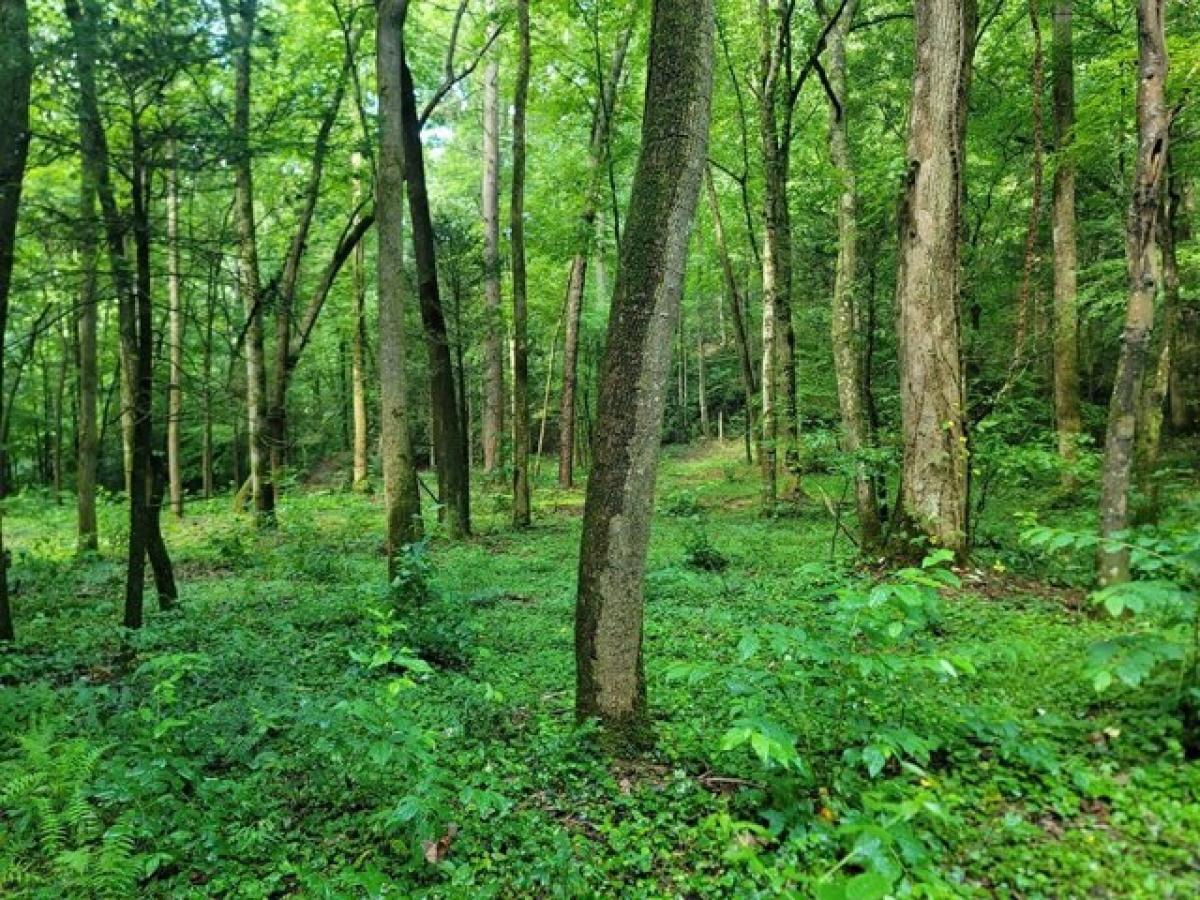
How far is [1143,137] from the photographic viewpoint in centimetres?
473

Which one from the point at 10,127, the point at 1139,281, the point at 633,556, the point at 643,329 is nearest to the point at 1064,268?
the point at 1139,281

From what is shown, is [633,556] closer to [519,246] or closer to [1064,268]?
[519,246]

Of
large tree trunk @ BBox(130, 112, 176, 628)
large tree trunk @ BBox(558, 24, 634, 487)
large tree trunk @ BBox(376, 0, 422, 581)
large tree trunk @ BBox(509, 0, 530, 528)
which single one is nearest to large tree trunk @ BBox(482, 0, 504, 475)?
large tree trunk @ BBox(558, 24, 634, 487)

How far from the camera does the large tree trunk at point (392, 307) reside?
7.26 m

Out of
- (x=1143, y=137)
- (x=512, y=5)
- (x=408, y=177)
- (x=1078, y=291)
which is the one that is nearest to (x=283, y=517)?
(x=408, y=177)

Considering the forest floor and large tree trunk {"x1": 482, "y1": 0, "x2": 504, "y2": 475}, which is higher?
large tree trunk {"x1": 482, "y1": 0, "x2": 504, "y2": 475}

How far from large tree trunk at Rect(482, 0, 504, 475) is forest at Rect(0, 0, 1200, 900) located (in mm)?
195

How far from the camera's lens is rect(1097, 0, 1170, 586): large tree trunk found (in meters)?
4.59

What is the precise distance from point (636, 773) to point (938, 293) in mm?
5428

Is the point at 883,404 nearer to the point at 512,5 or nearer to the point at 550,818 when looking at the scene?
the point at 512,5

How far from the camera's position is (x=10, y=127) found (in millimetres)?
5668

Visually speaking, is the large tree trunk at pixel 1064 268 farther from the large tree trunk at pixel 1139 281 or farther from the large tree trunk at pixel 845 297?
the large tree trunk at pixel 1139 281

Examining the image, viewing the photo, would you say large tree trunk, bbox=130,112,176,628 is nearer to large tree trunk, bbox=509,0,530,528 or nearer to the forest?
the forest

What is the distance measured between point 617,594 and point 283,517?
38.5 feet
